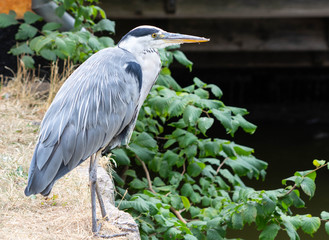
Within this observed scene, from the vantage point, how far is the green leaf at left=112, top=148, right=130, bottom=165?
3.97 metres

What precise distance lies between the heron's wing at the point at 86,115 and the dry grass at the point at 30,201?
25 cm

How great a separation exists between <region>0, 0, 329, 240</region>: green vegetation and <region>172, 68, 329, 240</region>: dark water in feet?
7.33

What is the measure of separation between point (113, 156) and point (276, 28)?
3.84m

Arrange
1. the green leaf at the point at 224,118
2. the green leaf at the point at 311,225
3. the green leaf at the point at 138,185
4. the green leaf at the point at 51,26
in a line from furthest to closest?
1. the green leaf at the point at 51,26
2. the green leaf at the point at 138,185
3. the green leaf at the point at 224,118
4. the green leaf at the point at 311,225

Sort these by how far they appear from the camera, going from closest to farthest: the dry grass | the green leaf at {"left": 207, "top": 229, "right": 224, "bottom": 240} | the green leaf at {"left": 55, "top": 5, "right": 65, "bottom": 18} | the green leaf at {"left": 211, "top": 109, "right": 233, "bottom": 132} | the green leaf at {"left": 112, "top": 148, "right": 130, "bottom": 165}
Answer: the dry grass < the green leaf at {"left": 207, "top": 229, "right": 224, "bottom": 240} < the green leaf at {"left": 211, "top": 109, "right": 233, "bottom": 132} < the green leaf at {"left": 112, "top": 148, "right": 130, "bottom": 165} < the green leaf at {"left": 55, "top": 5, "right": 65, "bottom": 18}

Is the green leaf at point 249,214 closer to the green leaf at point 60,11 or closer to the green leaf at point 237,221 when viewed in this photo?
the green leaf at point 237,221

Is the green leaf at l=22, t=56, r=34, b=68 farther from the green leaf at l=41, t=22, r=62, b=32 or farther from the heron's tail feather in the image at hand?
the heron's tail feather

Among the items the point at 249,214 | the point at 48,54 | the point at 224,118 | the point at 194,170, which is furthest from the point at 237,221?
the point at 48,54

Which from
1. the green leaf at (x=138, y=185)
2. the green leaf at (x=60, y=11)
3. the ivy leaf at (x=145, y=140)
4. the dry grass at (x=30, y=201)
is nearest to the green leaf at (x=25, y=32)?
the green leaf at (x=60, y=11)

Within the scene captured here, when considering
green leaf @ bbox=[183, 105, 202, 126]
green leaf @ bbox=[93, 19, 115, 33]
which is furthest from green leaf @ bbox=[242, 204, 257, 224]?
green leaf @ bbox=[93, 19, 115, 33]

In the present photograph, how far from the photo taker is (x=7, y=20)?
5.02m

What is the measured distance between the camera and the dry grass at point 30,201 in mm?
2727

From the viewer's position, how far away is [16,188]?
3180mm

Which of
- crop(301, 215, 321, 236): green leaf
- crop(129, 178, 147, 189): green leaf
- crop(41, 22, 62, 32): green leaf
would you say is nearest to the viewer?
crop(301, 215, 321, 236): green leaf
